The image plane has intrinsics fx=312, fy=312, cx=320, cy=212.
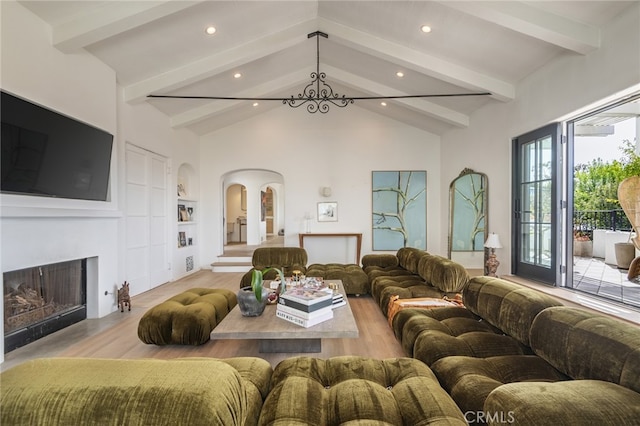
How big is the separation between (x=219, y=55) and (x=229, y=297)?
353cm

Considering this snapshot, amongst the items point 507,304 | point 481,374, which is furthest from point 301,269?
point 481,374

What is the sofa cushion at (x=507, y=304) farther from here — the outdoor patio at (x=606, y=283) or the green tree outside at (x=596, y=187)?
the green tree outside at (x=596, y=187)

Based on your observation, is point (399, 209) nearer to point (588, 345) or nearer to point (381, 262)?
point (381, 262)

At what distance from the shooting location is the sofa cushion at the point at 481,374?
140 cm

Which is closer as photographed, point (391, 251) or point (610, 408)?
point (610, 408)

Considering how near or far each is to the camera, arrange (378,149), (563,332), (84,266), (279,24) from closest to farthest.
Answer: (563,332) < (84,266) < (279,24) < (378,149)

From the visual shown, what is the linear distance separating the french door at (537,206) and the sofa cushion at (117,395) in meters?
4.22

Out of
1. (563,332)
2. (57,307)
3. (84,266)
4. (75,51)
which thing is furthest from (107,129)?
(563,332)

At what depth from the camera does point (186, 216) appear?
679cm

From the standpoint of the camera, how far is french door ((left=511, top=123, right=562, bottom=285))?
3736mm

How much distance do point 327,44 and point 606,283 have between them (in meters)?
5.25

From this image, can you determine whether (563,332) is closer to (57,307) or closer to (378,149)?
(57,307)

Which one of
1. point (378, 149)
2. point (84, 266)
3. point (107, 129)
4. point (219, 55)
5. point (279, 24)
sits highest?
point (279, 24)

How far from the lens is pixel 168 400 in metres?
0.82
